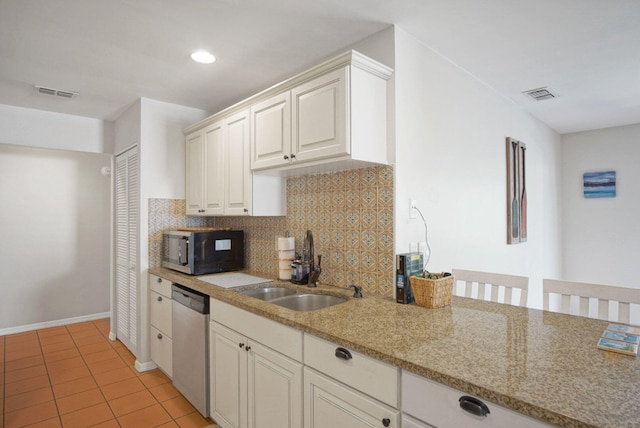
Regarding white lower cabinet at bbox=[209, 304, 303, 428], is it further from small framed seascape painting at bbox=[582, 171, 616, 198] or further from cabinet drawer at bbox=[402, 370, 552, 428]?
small framed seascape painting at bbox=[582, 171, 616, 198]

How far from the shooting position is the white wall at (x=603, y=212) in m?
4.19

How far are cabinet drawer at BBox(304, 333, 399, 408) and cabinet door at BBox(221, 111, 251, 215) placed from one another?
1.41 meters

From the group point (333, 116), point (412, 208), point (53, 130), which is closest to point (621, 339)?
point (412, 208)

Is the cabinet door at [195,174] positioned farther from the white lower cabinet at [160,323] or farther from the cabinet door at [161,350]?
the cabinet door at [161,350]

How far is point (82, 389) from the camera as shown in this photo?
2.79 meters

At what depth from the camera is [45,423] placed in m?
2.34

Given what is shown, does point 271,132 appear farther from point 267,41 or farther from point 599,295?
point 599,295

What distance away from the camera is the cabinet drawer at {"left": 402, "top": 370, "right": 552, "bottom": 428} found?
92cm

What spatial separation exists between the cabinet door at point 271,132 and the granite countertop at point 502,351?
3.12 feet

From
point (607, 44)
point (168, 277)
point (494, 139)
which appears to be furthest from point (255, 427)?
point (607, 44)

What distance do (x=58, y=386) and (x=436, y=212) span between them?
3.30 metres

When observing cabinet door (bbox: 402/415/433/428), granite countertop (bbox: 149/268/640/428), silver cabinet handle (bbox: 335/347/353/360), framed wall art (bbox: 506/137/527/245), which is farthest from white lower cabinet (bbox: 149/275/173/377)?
framed wall art (bbox: 506/137/527/245)

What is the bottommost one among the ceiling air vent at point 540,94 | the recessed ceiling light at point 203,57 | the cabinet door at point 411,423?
the cabinet door at point 411,423

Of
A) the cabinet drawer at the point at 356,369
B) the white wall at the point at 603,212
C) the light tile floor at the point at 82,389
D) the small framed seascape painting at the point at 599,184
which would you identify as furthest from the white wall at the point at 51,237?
the small framed seascape painting at the point at 599,184
